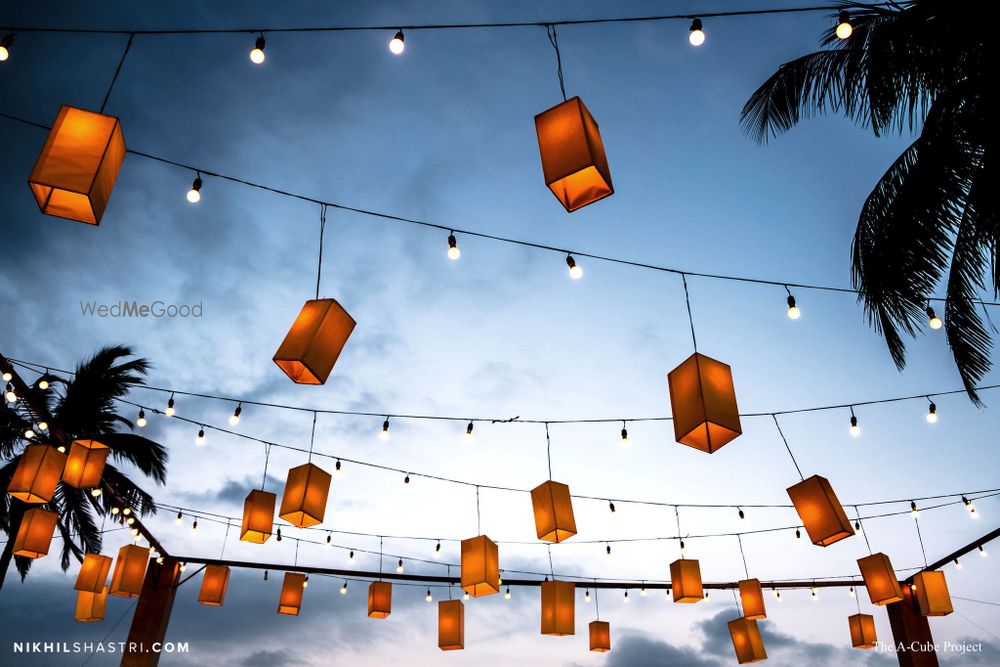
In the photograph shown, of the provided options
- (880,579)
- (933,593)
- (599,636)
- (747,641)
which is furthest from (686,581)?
(933,593)

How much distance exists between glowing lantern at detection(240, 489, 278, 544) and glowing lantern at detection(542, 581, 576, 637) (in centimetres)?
390

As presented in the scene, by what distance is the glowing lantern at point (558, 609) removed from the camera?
8500 millimetres

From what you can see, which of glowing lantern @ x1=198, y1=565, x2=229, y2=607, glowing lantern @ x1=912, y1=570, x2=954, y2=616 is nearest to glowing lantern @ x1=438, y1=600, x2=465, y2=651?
glowing lantern @ x1=198, y1=565, x2=229, y2=607

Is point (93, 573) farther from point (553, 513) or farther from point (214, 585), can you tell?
point (553, 513)

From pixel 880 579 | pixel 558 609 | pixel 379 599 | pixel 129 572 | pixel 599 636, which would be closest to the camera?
pixel 880 579

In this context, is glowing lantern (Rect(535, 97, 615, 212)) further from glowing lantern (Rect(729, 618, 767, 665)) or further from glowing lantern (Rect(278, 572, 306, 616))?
glowing lantern (Rect(729, 618, 767, 665))

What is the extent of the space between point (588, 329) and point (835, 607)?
19.5m

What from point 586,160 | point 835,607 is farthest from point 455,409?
point 835,607

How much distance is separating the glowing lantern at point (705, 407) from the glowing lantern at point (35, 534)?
24.3 feet

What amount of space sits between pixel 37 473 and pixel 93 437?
553cm

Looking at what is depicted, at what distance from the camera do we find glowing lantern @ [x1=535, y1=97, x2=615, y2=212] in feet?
11.6

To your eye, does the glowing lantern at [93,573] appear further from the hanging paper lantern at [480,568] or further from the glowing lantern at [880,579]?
the glowing lantern at [880,579]

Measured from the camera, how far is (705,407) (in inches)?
158

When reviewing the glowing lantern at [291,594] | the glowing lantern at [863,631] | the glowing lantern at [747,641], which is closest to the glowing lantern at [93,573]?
the glowing lantern at [291,594]
